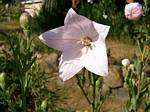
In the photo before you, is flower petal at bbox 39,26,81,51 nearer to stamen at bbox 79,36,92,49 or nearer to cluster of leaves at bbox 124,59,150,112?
stamen at bbox 79,36,92,49

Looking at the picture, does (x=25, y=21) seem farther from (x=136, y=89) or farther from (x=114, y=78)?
(x=114, y=78)

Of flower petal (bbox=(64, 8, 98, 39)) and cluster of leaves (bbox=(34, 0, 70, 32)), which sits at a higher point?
flower petal (bbox=(64, 8, 98, 39))

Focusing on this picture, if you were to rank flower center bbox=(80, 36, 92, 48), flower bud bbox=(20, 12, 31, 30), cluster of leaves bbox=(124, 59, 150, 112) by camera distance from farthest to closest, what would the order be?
cluster of leaves bbox=(124, 59, 150, 112) → flower bud bbox=(20, 12, 31, 30) → flower center bbox=(80, 36, 92, 48)

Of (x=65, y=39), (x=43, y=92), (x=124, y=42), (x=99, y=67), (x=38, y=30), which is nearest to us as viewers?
(x=99, y=67)

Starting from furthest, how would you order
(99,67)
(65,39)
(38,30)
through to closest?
(38,30)
(65,39)
(99,67)

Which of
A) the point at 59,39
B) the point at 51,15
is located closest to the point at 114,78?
the point at 51,15

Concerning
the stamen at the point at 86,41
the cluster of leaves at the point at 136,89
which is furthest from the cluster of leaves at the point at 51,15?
the stamen at the point at 86,41

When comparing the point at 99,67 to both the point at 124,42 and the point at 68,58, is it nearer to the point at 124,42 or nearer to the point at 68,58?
the point at 68,58

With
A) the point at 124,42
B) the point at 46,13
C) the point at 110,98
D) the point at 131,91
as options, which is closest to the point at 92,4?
the point at 46,13

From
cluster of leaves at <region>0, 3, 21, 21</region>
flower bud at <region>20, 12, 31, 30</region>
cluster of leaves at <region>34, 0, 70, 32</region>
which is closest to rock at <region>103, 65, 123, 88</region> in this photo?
cluster of leaves at <region>34, 0, 70, 32</region>
